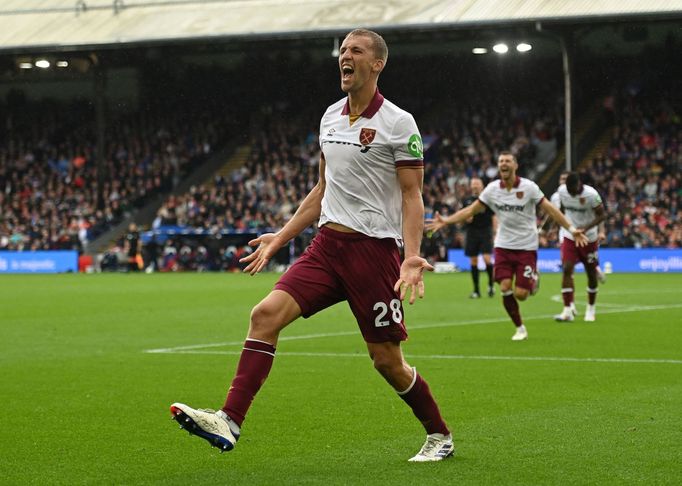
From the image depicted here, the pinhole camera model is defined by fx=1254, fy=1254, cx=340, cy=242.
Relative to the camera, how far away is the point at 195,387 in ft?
35.8

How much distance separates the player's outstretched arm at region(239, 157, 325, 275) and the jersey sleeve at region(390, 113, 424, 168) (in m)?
0.54

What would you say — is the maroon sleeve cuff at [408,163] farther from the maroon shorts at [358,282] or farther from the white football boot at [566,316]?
the white football boot at [566,316]

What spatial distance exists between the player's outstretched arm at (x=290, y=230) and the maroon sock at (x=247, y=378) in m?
0.62

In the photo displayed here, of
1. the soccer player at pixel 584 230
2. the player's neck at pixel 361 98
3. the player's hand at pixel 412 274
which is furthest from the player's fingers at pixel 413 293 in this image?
the soccer player at pixel 584 230

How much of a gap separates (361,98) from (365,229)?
0.75 metres

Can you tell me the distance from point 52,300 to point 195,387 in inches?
579

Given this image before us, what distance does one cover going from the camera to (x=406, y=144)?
6988mm

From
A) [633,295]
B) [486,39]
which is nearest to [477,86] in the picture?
[486,39]

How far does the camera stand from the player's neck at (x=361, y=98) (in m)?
7.09

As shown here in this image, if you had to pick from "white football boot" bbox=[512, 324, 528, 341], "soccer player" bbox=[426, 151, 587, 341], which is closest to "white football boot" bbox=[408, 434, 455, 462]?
"white football boot" bbox=[512, 324, 528, 341]

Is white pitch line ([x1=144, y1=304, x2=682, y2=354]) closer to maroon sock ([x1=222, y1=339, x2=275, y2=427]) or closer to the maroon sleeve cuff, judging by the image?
maroon sock ([x1=222, y1=339, x2=275, y2=427])

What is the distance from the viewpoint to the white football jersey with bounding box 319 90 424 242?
23.0 ft

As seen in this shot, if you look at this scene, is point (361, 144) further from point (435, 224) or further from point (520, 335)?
point (520, 335)

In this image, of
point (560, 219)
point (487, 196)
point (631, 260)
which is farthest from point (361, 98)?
point (631, 260)
